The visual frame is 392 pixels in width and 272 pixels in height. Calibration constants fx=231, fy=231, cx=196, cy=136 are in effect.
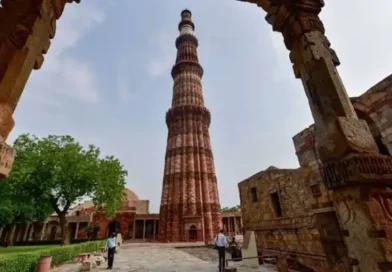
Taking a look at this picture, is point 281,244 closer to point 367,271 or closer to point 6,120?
point 367,271

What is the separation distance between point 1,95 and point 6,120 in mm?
196

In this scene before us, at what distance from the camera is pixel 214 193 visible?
81.0 ft

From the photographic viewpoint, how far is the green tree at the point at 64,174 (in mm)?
16969

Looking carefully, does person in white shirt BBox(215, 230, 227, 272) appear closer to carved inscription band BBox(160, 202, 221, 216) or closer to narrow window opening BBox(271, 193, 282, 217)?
narrow window opening BBox(271, 193, 282, 217)

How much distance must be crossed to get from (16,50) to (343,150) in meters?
2.85

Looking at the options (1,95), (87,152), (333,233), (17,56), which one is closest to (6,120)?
(1,95)

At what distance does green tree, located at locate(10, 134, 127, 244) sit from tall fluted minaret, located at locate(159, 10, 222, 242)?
6015mm

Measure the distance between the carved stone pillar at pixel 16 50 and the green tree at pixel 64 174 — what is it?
17.5m

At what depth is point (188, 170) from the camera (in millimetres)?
24172

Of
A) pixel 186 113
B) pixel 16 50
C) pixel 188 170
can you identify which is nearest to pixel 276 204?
pixel 16 50

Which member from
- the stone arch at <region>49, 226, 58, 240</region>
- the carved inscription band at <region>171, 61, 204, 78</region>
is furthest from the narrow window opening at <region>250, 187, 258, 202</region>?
the stone arch at <region>49, 226, 58, 240</region>

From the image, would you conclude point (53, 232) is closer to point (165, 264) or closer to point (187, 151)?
point (187, 151)

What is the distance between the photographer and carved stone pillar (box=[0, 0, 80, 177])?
5.57 ft

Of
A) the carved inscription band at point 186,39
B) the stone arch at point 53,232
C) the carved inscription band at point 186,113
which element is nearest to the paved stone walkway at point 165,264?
the carved inscription band at point 186,113
